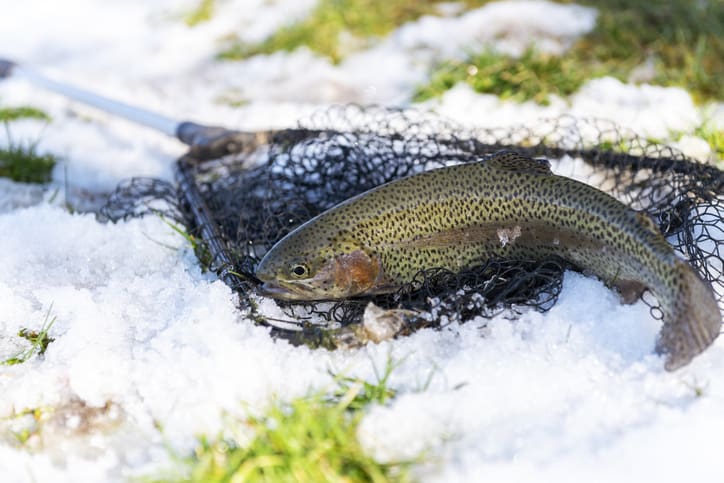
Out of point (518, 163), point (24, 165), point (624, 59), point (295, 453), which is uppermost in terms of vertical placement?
point (518, 163)

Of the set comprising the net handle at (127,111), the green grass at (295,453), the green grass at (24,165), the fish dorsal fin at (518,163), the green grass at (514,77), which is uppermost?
the fish dorsal fin at (518,163)

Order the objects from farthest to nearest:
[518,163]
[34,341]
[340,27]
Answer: [340,27]
[518,163]
[34,341]

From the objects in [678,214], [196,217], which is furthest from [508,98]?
[196,217]

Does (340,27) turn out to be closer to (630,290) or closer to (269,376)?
(630,290)

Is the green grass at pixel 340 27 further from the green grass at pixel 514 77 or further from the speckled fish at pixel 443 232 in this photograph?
the speckled fish at pixel 443 232

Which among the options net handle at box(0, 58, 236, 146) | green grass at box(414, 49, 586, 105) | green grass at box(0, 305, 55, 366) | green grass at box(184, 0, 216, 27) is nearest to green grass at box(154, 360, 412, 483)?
green grass at box(0, 305, 55, 366)

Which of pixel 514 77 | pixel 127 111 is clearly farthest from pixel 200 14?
pixel 514 77

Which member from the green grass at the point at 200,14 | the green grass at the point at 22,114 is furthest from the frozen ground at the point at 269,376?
the green grass at the point at 200,14
